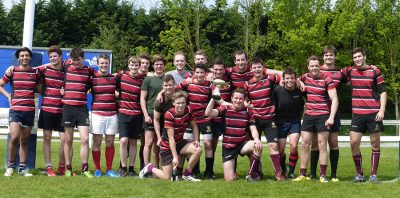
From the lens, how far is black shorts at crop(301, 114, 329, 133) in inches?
347

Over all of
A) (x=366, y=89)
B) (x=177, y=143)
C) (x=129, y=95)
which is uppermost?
(x=366, y=89)

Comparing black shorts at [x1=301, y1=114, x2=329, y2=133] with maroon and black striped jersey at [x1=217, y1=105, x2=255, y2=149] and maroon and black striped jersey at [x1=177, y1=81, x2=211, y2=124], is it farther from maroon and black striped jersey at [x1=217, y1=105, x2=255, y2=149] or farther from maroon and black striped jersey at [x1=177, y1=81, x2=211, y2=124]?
maroon and black striped jersey at [x1=177, y1=81, x2=211, y2=124]

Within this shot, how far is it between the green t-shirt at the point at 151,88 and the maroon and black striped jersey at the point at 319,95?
2.58 m

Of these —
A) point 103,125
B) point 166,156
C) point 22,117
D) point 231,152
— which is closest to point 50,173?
point 22,117

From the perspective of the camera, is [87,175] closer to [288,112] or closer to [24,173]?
[24,173]

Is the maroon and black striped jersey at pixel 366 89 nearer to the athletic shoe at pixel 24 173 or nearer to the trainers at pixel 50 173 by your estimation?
the trainers at pixel 50 173

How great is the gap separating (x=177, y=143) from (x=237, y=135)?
102 cm

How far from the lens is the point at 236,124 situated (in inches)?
352

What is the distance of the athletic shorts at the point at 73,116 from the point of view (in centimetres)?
896

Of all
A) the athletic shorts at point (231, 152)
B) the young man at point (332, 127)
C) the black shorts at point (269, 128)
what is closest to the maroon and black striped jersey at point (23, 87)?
the athletic shorts at point (231, 152)

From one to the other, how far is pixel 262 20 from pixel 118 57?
984 centimetres

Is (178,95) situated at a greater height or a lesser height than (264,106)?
greater

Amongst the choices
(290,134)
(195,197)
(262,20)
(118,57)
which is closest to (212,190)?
(195,197)

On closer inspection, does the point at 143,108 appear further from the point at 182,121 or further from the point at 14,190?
the point at 14,190
